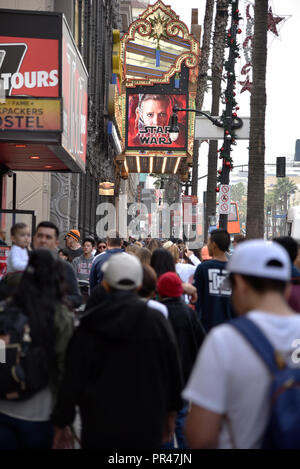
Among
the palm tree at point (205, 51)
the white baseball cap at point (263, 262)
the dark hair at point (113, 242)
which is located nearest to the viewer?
the white baseball cap at point (263, 262)

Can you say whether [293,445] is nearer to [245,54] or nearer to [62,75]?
[62,75]

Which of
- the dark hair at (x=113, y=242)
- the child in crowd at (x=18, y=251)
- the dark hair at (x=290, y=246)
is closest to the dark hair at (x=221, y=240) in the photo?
the dark hair at (x=290, y=246)

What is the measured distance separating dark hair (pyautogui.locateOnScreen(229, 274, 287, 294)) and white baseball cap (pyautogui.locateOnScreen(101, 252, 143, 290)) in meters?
1.13

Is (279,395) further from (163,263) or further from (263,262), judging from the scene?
(163,263)

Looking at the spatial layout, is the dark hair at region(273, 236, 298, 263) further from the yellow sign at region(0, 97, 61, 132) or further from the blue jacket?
the yellow sign at region(0, 97, 61, 132)

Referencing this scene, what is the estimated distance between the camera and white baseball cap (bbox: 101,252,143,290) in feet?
13.2

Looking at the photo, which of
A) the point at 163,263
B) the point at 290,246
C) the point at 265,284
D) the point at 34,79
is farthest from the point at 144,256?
the point at 265,284

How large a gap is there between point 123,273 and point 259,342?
135 cm

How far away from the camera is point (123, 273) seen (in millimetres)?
4035

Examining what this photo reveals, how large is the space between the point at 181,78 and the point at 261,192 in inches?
686

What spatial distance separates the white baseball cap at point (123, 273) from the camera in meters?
4.03

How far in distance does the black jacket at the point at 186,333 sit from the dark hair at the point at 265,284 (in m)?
2.88

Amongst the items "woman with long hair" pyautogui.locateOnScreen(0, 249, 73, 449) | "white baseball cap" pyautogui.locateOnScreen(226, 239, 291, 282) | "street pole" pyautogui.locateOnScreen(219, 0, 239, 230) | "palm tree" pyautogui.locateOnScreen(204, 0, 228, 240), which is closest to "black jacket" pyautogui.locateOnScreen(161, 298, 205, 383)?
"woman with long hair" pyautogui.locateOnScreen(0, 249, 73, 449)

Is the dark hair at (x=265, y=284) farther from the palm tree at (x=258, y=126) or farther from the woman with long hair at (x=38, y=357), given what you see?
the palm tree at (x=258, y=126)
